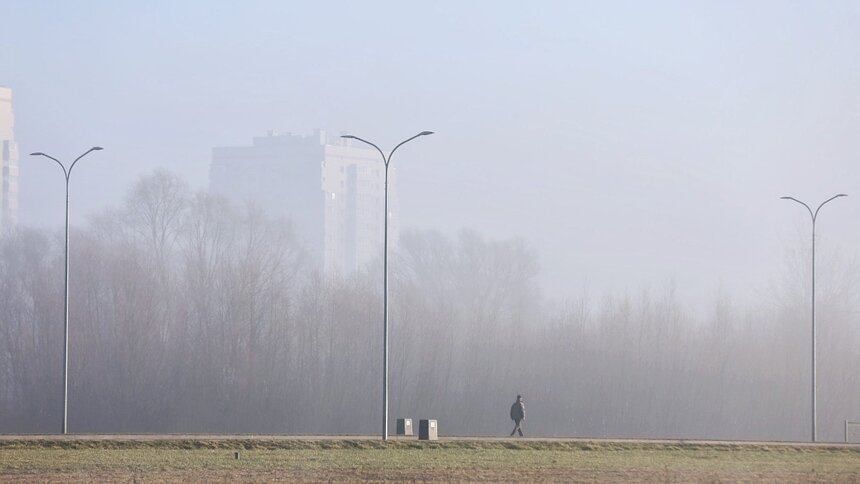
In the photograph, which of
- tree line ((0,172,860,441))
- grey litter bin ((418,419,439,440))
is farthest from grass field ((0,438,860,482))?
tree line ((0,172,860,441))

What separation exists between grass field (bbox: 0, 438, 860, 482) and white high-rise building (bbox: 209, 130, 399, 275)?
110852mm

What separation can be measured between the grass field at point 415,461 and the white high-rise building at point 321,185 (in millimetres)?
110852

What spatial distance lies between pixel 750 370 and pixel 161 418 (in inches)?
1423

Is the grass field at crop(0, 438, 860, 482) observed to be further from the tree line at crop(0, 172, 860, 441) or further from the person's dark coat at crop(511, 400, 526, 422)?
the tree line at crop(0, 172, 860, 441)

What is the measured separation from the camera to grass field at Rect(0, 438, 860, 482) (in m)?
33.9

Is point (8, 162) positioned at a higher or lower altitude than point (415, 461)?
higher

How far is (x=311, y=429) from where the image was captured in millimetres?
77562

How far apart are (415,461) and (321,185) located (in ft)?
436

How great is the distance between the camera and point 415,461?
38.8m

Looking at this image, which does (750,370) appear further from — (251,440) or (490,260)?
(251,440)

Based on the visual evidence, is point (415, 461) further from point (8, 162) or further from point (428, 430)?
point (8, 162)

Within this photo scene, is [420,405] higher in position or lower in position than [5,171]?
lower

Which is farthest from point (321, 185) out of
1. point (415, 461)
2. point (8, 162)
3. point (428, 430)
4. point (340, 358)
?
point (415, 461)

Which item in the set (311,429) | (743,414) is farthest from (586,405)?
(311,429)
